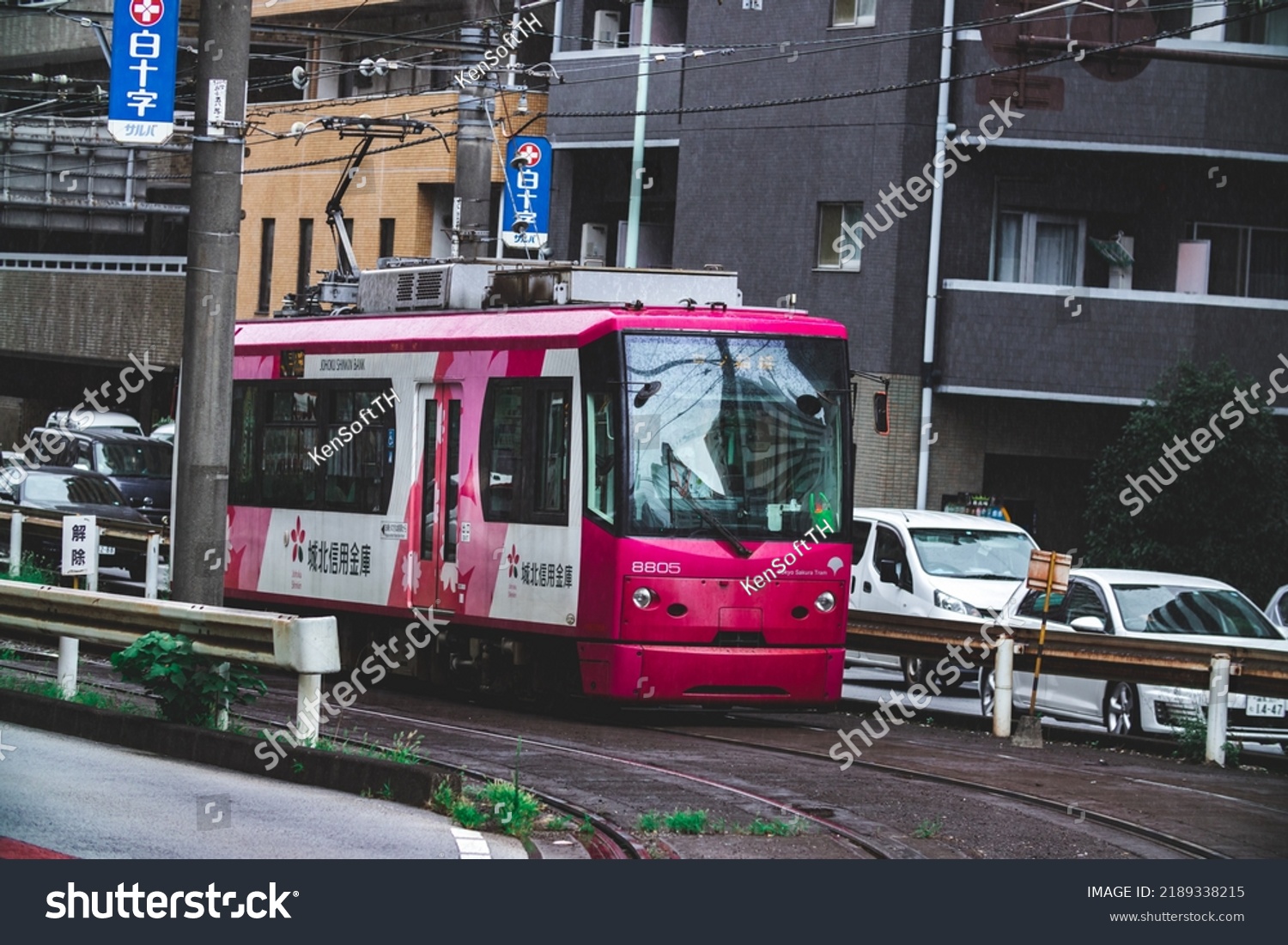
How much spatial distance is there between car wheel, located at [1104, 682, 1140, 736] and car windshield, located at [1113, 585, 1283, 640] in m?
0.83

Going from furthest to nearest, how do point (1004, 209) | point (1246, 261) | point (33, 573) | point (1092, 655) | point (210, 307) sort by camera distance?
1. point (1004, 209)
2. point (1246, 261)
3. point (33, 573)
4. point (1092, 655)
5. point (210, 307)

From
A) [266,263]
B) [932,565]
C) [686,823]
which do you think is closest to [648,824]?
[686,823]

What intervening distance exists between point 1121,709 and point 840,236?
15207mm

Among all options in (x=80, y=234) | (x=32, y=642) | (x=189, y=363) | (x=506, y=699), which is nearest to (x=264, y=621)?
(x=189, y=363)

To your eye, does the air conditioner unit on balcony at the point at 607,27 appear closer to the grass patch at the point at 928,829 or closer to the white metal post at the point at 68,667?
the white metal post at the point at 68,667

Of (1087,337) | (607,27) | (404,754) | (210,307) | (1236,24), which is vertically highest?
(607,27)

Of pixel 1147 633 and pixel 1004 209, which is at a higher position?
pixel 1004 209

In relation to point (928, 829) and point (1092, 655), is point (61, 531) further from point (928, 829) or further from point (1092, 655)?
point (928, 829)

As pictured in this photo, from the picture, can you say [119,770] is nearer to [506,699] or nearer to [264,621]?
[264,621]

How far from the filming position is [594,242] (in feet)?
127

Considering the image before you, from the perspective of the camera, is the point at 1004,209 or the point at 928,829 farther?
the point at 1004,209

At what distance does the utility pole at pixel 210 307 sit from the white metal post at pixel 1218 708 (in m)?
7.52

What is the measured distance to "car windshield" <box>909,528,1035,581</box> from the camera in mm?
23719

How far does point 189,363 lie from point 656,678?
4293mm
